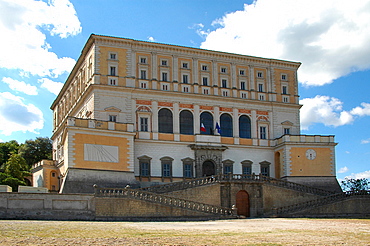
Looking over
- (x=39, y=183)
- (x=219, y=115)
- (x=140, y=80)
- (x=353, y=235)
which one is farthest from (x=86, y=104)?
(x=353, y=235)

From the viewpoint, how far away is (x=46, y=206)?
33.8 meters

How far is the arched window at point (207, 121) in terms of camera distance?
5219 cm

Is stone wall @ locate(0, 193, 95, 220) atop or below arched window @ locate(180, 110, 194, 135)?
below

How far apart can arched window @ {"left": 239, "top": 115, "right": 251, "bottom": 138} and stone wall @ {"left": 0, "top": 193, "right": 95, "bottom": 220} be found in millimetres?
23017

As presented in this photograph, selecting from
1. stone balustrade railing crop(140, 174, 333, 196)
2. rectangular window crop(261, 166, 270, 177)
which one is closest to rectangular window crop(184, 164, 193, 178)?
stone balustrade railing crop(140, 174, 333, 196)

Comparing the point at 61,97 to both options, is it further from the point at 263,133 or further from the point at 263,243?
the point at 263,243

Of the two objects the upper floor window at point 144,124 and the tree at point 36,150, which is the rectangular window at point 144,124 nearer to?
the upper floor window at point 144,124

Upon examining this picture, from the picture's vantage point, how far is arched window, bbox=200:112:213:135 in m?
52.2

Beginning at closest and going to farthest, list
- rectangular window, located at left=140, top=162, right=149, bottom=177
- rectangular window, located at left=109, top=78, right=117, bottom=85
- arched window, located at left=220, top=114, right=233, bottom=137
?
rectangular window, located at left=140, top=162, right=149, bottom=177 → rectangular window, located at left=109, top=78, right=117, bottom=85 → arched window, located at left=220, top=114, right=233, bottom=137

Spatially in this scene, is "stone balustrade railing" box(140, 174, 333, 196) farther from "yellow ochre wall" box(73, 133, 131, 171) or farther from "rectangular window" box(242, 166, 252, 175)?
"yellow ochre wall" box(73, 133, 131, 171)

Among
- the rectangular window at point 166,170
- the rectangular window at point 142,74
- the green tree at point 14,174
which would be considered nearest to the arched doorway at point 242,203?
the rectangular window at point 166,170

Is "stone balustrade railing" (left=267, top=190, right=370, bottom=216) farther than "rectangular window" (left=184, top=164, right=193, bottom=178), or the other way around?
"rectangular window" (left=184, top=164, right=193, bottom=178)

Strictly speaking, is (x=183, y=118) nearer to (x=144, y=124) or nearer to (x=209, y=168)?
(x=144, y=124)

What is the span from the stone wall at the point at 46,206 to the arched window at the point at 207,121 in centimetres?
1969
